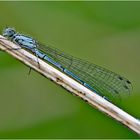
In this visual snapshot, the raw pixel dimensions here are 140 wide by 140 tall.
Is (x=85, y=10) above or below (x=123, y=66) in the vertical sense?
above

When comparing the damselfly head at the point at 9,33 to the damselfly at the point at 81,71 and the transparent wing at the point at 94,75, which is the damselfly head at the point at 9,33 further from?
the transparent wing at the point at 94,75

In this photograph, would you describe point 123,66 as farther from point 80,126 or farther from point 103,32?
point 80,126

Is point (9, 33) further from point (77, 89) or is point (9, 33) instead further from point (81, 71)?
point (77, 89)

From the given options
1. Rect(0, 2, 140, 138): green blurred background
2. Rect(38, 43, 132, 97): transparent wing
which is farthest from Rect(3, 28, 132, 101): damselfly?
Rect(0, 2, 140, 138): green blurred background

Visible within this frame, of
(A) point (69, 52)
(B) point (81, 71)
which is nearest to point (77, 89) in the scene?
(B) point (81, 71)

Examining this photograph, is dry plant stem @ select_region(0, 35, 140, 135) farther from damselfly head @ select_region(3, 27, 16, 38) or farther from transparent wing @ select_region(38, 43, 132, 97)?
transparent wing @ select_region(38, 43, 132, 97)

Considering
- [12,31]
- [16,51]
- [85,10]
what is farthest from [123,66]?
[16,51]

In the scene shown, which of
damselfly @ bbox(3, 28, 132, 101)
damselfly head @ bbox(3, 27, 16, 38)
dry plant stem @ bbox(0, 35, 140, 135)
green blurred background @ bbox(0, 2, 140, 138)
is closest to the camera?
dry plant stem @ bbox(0, 35, 140, 135)
